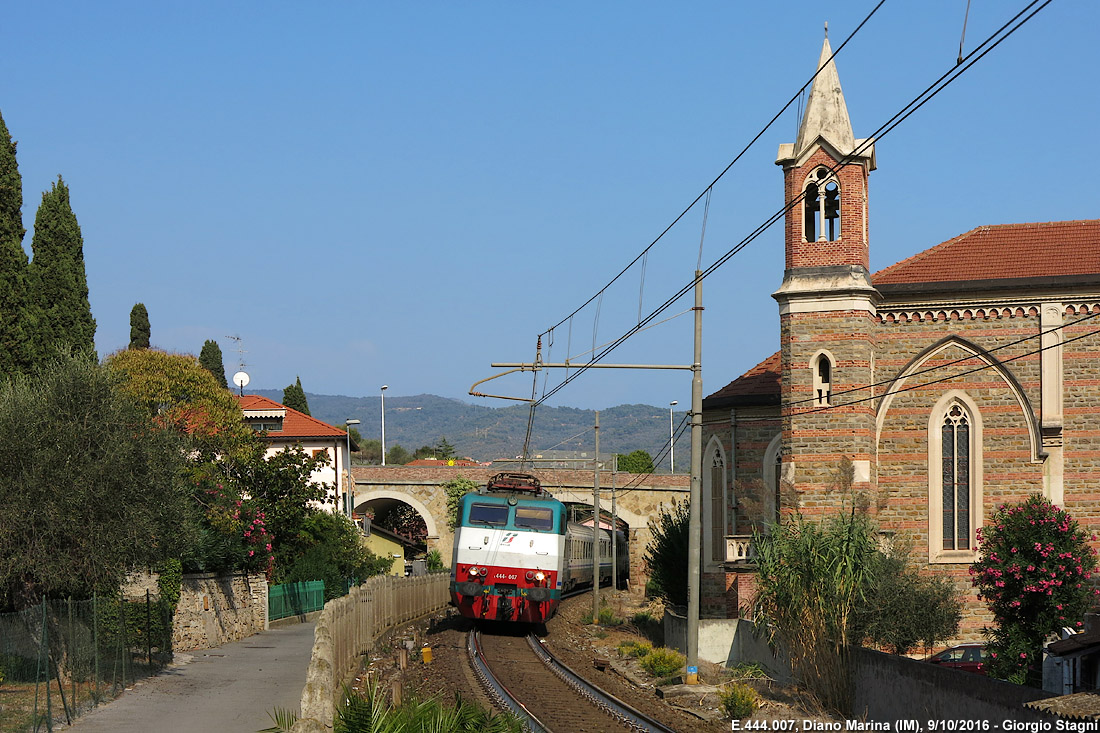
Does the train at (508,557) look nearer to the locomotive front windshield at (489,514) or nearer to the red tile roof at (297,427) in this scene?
the locomotive front windshield at (489,514)

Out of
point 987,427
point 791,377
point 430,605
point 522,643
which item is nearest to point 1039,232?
point 987,427

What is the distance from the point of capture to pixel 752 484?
3350 centimetres

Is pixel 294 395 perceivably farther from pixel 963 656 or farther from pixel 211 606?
pixel 963 656

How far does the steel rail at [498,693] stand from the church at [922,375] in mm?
6532

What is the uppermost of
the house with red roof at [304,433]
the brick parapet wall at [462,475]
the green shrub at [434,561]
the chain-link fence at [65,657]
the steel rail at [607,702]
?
the house with red roof at [304,433]

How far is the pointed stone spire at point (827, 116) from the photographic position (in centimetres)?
2888

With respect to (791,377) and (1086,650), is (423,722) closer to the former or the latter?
(1086,650)

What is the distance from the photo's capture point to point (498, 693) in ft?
64.7

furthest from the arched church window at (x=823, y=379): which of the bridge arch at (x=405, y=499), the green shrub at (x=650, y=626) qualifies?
the bridge arch at (x=405, y=499)

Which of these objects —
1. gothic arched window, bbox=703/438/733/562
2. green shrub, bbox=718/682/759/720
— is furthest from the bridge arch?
green shrub, bbox=718/682/759/720

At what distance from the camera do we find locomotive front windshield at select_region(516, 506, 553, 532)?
95.7 feet

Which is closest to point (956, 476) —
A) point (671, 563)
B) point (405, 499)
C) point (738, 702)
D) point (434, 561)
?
point (671, 563)

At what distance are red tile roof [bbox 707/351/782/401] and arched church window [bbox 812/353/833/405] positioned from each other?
4.80m

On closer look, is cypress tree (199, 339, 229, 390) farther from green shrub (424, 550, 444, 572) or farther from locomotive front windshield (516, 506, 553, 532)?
locomotive front windshield (516, 506, 553, 532)
